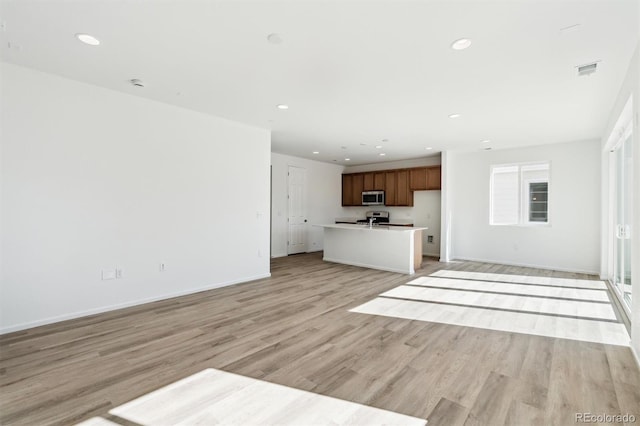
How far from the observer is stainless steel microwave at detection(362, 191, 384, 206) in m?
8.98

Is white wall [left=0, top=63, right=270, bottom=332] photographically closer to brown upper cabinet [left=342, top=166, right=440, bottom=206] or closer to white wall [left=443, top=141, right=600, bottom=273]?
brown upper cabinet [left=342, top=166, right=440, bottom=206]

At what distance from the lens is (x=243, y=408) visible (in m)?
2.00

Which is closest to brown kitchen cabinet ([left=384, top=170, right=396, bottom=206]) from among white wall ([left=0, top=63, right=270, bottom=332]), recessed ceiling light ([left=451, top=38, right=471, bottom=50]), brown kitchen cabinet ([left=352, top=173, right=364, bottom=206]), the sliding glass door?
brown kitchen cabinet ([left=352, top=173, right=364, bottom=206])

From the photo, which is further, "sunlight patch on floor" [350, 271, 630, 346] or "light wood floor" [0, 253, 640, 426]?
"sunlight patch on floor" [350, 271, 630, 346]

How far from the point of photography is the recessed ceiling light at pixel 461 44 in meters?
2.57

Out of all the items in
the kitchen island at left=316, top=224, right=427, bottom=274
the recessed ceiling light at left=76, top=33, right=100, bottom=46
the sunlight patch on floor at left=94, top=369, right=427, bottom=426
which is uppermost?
the recessed ceiling light at left=76, top=33, right=100, bottom=46

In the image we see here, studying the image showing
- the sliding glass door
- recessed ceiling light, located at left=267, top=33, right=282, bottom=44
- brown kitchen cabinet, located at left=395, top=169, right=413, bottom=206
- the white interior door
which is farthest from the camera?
brown kitchen cabinet, located at left=395, top=169, right=413, bottom=206

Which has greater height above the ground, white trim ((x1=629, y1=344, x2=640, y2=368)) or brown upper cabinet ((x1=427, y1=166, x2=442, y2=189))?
brown upper cabinet ((x1=427, y1=166, x2=442, y2=189))

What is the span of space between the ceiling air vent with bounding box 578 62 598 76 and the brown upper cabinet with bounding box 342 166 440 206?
478 cm

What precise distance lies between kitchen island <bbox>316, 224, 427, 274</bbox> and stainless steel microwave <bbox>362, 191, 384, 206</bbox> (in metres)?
2.20

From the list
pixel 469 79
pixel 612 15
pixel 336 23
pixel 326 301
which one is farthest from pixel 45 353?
pixel 612 15

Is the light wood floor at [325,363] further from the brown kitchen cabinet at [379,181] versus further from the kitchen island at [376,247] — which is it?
the brown kitchen cabinet at [379,181]

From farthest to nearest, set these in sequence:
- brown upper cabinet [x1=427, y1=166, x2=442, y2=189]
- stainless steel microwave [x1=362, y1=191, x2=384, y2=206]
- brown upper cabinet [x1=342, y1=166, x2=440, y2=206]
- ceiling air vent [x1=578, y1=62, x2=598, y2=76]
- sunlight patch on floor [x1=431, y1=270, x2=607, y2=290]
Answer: stainless steel microwave [x1=362, y1=191, x2=384, y2=206] → brown upper cabinet [x1=342, y1=166, x2=440, y2=206] → brown upper cabinet [x1=427, y1=166, x2=442, y2=189] → sunlight patch on floor [x1=431, y1=270, x2=607, y2=290] → ceiling air vent [x1=578, y1=62, x2=598, y2=76]

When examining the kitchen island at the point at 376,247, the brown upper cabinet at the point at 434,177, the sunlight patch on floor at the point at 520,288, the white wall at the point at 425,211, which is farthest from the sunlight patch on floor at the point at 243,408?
the white wall at the point at 425,211
